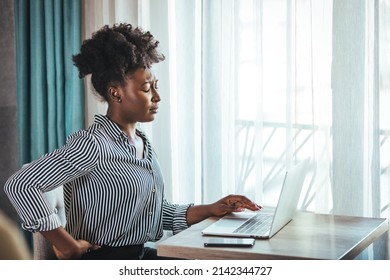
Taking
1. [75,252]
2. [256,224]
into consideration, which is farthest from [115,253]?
[256,224]

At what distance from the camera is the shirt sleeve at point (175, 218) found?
1.98 meters

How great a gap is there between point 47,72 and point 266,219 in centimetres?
127

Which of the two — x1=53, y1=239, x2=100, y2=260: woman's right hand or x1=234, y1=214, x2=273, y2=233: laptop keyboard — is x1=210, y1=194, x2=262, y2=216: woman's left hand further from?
x1=53, y1=239, x2=100, y2=260: woman's right hand

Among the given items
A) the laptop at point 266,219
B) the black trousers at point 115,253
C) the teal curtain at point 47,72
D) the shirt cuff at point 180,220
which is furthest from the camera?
the teal curtain at point 47,72

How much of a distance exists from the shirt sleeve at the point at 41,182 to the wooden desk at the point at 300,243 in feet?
0.91

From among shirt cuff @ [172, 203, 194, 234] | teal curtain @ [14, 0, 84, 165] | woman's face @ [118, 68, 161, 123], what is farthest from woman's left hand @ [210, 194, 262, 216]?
teal curtain @ [14, 0, 84, 165]

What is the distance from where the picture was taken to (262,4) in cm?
235

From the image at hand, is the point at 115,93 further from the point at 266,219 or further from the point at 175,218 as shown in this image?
the point at 266,219

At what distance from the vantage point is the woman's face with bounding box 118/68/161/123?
6.18 ft

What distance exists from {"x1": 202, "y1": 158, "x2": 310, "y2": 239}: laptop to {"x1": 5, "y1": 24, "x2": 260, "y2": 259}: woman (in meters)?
0.06

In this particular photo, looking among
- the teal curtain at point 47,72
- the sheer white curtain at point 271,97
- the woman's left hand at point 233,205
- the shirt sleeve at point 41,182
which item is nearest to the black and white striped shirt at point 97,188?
the shirt sleeve at point 41,182

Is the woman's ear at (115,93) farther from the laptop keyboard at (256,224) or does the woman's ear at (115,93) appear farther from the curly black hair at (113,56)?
the laptop keyboard at (256,224)

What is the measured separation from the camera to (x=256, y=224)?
176 centimetres
